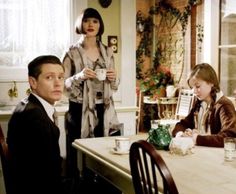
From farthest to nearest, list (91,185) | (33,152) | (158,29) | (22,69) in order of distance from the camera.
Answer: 1. (158,29)
2. (22,69)
3. (91,185)
4. (33,152)

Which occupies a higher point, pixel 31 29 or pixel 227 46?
pixel 31 29

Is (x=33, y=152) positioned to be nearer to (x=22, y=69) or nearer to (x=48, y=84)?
(x=48, y=84)

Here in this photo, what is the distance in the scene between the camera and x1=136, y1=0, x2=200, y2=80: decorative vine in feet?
21.8

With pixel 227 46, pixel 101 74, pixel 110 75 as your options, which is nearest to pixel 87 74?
pixel 101 74

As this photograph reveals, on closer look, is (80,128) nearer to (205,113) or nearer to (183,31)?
(205,113)

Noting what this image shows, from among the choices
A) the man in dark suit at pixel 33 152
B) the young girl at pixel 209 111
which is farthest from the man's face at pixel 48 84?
the young girl at pixel 209 111

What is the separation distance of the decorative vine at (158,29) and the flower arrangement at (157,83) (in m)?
0.30

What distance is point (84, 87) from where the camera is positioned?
306 centimetres

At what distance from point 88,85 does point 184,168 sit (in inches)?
55.0

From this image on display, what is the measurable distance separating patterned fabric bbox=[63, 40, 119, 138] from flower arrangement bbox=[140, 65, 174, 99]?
12.5 ft

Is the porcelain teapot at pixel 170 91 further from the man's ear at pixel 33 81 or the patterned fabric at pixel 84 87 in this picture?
the man's ear at pixel 33 81

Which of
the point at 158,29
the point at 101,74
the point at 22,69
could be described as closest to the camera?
the point at 101,74

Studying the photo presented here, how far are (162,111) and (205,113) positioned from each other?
4.43m

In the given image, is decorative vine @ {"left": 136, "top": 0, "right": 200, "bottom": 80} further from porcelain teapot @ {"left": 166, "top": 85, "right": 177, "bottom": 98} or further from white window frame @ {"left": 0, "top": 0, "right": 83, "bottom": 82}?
white window frame @ {"left": 0, "top": 0, "right": 83, "bottom": 82}
